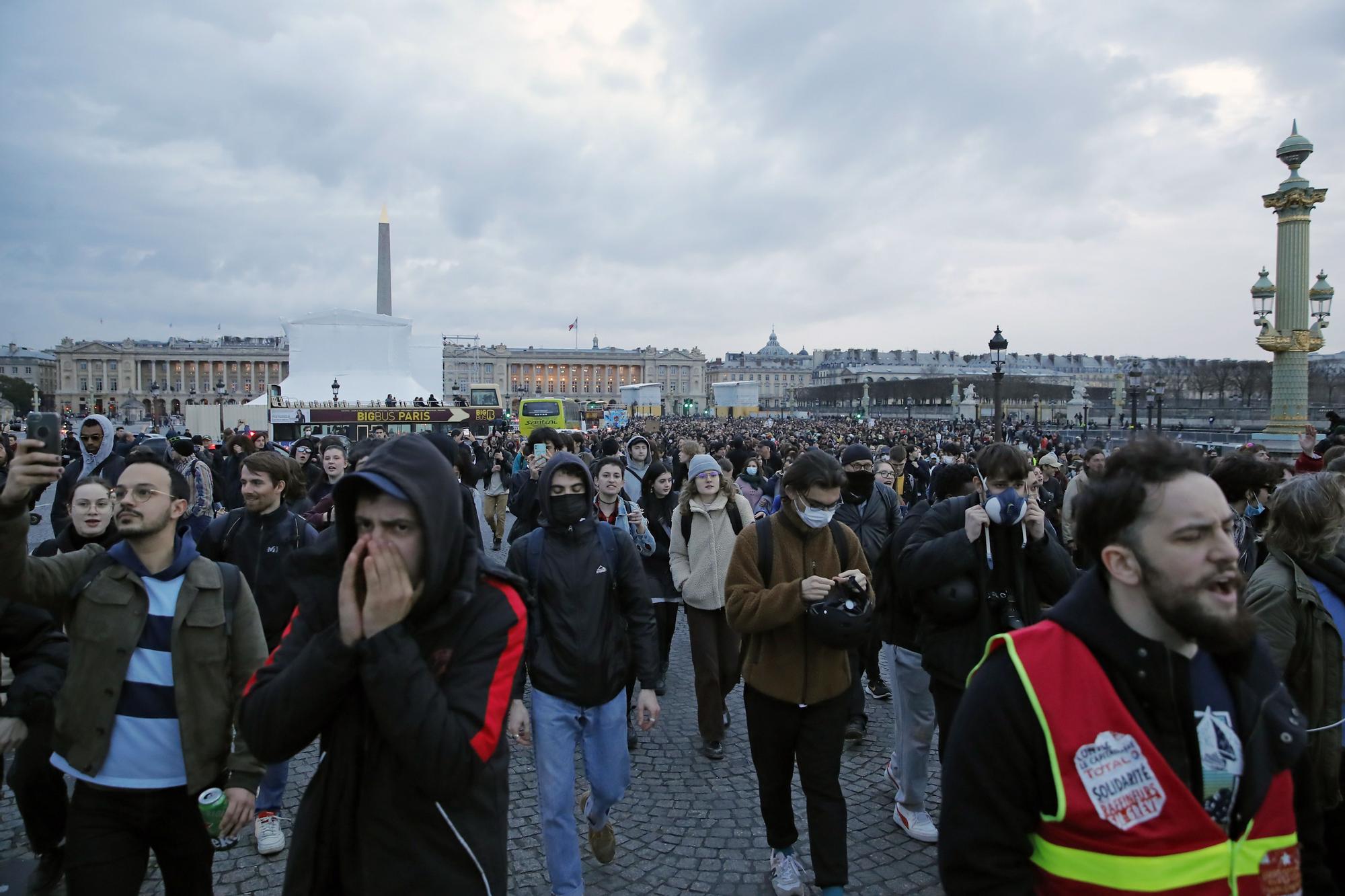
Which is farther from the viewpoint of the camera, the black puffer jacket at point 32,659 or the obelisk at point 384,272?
the obelisk at point 384,272

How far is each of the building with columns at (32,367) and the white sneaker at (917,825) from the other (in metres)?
135

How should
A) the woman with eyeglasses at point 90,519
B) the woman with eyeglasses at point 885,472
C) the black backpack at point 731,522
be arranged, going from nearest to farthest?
the woman with eyeglasses at point 90,519
the black backpack at point 731,522
the woman with eyeglasses at point 885,472

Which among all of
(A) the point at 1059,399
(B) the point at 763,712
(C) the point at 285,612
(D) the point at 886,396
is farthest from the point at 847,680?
(D) the point at 886,396

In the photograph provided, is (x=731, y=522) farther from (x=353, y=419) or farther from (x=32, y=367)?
(x=32, y=367)

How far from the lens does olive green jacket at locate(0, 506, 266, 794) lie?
2.31 m

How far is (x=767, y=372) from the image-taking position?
141 m

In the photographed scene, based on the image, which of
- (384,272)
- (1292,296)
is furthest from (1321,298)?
(384,272)

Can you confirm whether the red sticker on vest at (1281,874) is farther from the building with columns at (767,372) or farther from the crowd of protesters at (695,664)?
the building with columns at (767,372)

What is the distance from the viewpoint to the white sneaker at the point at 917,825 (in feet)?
12.1

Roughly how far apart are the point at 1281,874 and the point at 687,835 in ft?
9.01

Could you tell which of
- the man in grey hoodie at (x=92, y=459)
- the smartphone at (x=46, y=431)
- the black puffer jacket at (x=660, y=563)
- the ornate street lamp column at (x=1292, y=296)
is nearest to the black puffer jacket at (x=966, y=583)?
the black puffer jacket at (x=660, y=563)

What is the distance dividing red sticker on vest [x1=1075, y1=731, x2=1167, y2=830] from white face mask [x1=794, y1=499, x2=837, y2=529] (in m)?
1.86

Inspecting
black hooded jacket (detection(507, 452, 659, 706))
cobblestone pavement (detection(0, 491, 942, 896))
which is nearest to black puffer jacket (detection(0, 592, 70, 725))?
cobblestone pavement (detection(0, 491, 942, 896))

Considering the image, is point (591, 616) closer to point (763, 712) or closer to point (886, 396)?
point (763, 712)
